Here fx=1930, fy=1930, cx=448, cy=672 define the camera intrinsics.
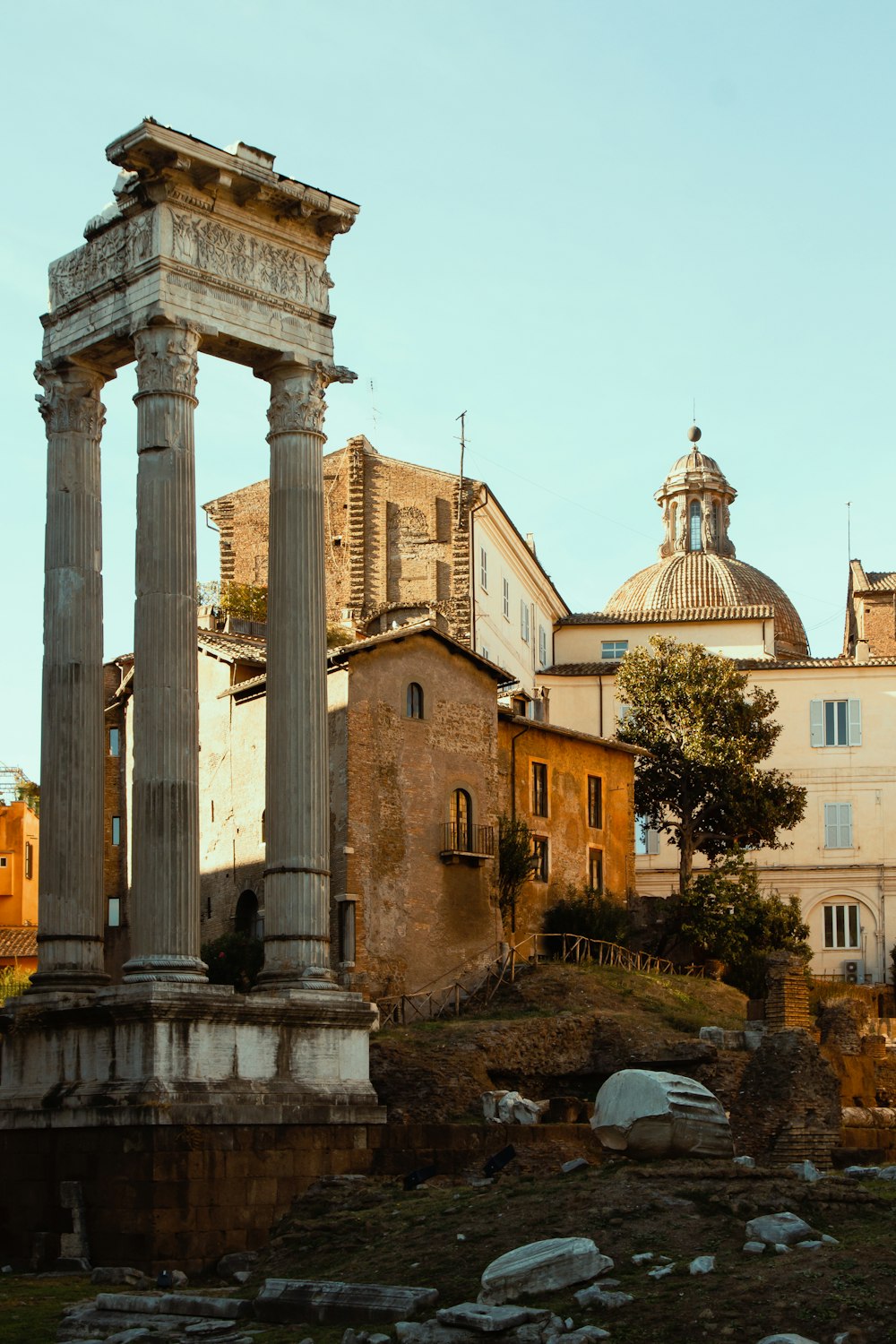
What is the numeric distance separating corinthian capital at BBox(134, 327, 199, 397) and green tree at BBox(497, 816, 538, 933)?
738 inches

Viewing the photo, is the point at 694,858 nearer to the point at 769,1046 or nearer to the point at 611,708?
the point at 611,708

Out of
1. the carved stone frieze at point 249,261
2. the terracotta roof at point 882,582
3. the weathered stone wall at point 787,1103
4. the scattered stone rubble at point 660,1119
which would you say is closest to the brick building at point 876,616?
the terracotta roof at point 882,582

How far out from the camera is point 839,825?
5869 cm

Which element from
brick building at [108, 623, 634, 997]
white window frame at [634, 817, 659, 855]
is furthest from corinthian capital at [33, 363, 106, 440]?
white window frame at [634, 817, 659, 855]

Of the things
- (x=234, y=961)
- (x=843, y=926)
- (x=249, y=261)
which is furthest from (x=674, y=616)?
(x=249, y=261)

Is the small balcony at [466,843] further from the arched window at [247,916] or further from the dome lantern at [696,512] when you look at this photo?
the dome lantern at [696,512]

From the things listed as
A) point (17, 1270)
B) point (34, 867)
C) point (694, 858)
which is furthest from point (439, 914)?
point (34, 867)

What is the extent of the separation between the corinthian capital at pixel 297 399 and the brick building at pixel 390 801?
1194cm

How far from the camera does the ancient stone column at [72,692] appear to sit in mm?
23703

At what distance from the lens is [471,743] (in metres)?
40.3

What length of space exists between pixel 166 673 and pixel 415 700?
53.9 feet

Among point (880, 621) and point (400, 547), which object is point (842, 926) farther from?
point (400, 547)

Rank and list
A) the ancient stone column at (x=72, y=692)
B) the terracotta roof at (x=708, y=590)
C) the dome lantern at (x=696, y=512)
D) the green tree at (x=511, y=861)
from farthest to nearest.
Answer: the dome lantern at (x=696, y=512) < the terracotta roof at (x=708, y=590) < the green tree at (x=511, y=861) < the ancient stone column at (x=72, y=692)

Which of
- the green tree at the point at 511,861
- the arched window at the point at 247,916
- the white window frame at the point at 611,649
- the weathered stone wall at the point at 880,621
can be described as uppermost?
the weathered stone wall at the point at 880,621
